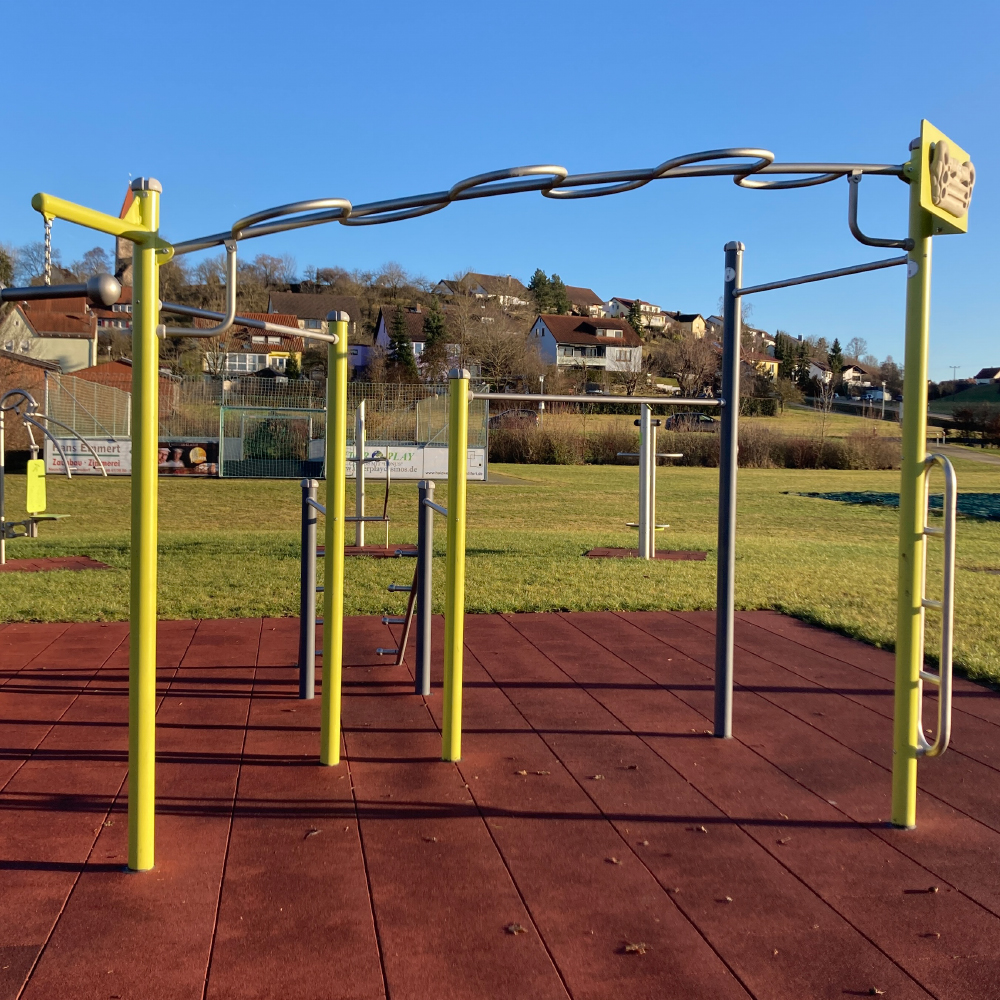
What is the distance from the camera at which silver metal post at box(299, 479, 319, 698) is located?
15.1 feet

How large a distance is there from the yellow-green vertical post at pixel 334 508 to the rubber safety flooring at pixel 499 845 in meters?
0.39

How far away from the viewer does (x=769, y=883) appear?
2928mm

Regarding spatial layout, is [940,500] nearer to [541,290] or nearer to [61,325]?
[61,325]

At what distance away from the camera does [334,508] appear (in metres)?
3.72

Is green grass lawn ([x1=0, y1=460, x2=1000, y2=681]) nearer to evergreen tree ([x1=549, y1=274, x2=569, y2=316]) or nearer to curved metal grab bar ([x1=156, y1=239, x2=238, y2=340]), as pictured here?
curved metal grab bar ([x1=156, y1=239, x2=238, y2=340])

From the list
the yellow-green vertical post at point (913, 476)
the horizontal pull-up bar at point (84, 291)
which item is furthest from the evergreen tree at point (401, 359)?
the horizontal pull-up bar at point (84, 291)

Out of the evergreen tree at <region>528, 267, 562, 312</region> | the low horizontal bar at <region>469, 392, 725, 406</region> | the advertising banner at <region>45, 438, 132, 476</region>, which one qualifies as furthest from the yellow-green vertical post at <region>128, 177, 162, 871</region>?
the evergreen tree at <region>528, 267, 562, 312</region>

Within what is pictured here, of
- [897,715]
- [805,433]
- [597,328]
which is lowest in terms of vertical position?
[897,715]

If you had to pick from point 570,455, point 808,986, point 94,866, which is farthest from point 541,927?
point 570,455

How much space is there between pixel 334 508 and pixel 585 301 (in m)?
123

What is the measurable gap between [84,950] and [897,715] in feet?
8.28

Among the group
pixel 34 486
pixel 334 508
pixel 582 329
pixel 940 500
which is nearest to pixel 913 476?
pixel 334 508

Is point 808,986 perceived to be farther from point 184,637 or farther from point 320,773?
point 184,637

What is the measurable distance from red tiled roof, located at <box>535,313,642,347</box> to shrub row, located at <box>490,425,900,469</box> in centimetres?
4961
